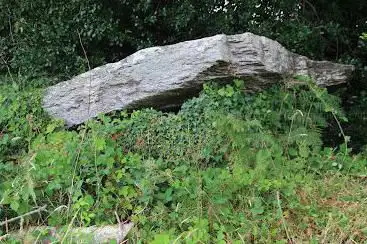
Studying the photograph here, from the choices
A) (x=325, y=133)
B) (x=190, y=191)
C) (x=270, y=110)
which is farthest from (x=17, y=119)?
(x=325, y=133)

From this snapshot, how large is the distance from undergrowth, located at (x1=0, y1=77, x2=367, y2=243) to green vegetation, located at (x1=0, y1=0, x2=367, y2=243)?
1 centimetres

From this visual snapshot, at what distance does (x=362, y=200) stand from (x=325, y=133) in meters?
2.24

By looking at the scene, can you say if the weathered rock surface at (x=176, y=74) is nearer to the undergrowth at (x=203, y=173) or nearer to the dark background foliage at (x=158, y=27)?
the undergrowth at (x=203, y=173)

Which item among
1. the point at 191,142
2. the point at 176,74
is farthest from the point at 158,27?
the point at 191,142

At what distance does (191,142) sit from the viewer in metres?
4.54

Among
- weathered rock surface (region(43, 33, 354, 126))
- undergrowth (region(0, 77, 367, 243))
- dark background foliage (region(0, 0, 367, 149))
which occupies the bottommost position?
undergrowth (region(0, 77, 367, 243))

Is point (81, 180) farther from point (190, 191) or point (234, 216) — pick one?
point (234, 216)

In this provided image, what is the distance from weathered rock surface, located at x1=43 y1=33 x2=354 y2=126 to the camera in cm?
489

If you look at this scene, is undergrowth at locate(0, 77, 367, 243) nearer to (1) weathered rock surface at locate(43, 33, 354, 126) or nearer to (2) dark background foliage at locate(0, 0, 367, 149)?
(1) weathered rock surface at locate(43, 33, 354, 126)

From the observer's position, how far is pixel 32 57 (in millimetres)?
6637

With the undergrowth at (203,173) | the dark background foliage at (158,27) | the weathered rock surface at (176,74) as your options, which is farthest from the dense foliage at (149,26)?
the undergrowth at (203,173)

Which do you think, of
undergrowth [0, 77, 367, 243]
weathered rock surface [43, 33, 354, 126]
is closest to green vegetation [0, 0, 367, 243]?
undergrowth [0, 77, 367, 243]

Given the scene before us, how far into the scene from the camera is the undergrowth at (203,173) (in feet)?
11.9

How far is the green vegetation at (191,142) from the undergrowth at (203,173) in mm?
12
